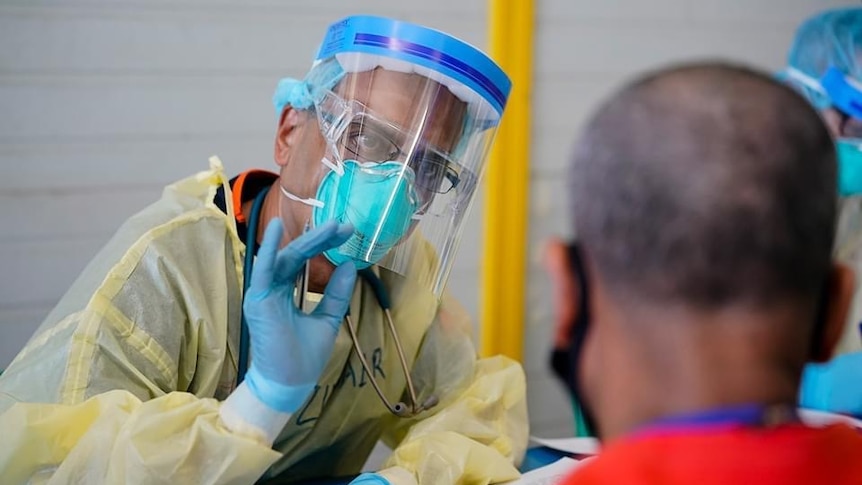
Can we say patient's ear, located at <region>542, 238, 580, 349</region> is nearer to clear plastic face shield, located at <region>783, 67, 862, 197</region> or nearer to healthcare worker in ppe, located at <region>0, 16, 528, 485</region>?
healthcare worker in ppe, located at <region>0, 16, 528, 485</region>

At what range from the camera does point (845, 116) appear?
79.0 inches

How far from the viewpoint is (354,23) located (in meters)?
1.35

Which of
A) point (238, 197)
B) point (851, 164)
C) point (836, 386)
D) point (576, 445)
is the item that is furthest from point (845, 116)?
point (238, 197)

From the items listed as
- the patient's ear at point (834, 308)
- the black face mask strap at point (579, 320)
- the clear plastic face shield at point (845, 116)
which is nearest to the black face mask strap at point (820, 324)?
the patient's ear at point (834, 308)

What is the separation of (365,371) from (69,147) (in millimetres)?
958

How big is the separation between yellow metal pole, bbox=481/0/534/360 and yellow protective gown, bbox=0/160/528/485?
Answer: 0.69 m

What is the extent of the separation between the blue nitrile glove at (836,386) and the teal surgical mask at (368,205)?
967 mm

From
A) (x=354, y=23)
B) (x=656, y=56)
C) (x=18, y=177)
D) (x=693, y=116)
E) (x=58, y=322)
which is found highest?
(x=656, y=56)

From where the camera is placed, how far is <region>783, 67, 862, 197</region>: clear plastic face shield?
1.94 meters

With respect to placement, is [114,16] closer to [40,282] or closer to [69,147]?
[69,147]

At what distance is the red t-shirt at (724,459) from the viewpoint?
65 centimetres

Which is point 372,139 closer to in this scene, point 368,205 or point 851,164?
point 368,205

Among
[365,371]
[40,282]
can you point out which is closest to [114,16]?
[40,282]

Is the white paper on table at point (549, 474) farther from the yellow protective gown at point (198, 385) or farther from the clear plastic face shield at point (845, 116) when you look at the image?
the clear plastic face shield at point (845, 116)
